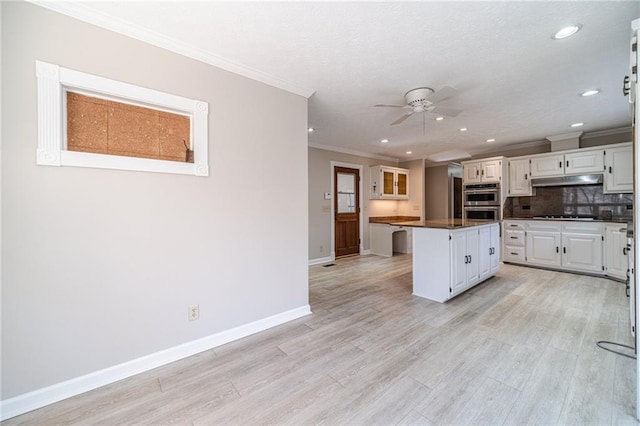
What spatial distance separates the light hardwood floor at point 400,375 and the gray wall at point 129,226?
331mm

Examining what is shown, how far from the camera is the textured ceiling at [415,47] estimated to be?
1.72 meters

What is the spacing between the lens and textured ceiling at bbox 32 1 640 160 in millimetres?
1725

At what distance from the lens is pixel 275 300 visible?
2.66m

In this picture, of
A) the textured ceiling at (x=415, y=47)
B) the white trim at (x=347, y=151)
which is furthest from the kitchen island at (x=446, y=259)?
the white trim at (x=347, y=151)

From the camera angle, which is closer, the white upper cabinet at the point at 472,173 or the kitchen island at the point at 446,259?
the kitchen island at the point at 446,259

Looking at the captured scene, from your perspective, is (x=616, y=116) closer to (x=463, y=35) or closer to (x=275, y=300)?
(x=463, y=35)

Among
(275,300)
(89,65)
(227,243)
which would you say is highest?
(89,65)

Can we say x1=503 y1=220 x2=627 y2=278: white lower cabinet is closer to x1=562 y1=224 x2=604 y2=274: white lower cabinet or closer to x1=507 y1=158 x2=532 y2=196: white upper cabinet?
x1=562 y1=224 x2=604 y2=274: white lower cabinet

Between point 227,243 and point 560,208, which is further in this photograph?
point 560,208

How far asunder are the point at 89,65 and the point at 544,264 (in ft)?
22.2

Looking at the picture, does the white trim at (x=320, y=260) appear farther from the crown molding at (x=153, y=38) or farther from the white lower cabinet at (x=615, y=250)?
the white lower cabinet at (x=615, y=250)

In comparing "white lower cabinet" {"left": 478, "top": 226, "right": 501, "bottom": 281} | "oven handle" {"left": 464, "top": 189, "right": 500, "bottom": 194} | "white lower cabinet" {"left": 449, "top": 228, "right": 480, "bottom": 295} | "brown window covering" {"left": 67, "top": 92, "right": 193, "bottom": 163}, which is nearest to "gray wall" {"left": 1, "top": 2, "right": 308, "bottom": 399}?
"brown window covering" {"left": 67, "top": 92, "right": 193, "bottom": 163}

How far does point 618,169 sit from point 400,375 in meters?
5.17

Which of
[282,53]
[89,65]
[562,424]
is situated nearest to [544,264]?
[562,424]
